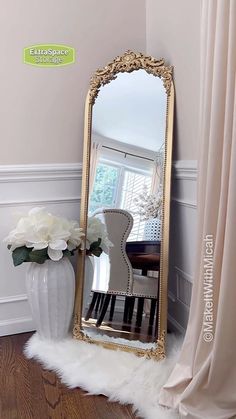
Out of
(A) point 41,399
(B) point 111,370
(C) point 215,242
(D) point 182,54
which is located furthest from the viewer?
(D) point 182,54

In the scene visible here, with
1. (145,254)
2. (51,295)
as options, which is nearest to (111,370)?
(51,295)

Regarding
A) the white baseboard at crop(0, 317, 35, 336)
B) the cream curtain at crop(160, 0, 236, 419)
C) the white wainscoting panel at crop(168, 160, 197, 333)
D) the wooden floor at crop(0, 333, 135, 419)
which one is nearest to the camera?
the cream curtain at crop(160, 0, 236, 419)

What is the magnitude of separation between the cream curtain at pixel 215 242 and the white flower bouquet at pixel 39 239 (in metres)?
0.77

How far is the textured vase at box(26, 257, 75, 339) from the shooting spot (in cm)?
215

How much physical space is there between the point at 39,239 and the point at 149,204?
0.59 m

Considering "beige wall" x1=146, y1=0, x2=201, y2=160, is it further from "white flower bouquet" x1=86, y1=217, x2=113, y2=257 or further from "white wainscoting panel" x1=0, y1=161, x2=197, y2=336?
"white flower bouquet" x1=86, y1=217, x2=113, y2=257

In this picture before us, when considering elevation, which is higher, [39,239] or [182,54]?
[182,54]

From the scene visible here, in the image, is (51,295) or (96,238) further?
(96,238)

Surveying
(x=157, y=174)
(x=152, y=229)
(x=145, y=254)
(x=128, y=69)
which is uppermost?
(x=128, y=69)

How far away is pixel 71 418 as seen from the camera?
1647 mm

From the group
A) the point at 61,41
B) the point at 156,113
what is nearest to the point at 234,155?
the point at 156,113

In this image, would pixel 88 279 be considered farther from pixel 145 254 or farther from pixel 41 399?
pixel 41 399

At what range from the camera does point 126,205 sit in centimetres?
227

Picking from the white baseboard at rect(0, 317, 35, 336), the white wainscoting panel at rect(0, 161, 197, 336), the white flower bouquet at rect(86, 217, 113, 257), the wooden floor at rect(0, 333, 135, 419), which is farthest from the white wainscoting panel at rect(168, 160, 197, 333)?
the white baseboard at rect(0, 317, 35, 336)
